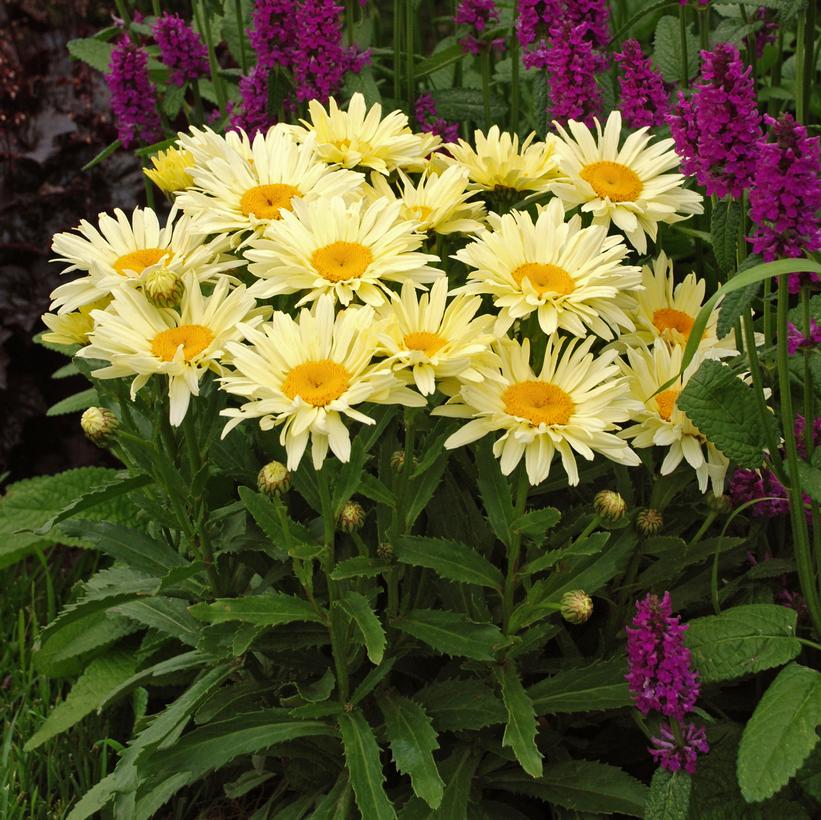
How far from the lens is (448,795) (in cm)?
196

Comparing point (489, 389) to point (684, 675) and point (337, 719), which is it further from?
point (337, 719)

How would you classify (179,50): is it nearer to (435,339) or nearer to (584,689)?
(435,339)

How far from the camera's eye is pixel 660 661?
1726mm

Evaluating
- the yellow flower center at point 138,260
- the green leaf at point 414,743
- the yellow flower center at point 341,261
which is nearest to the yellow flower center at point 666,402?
the yellow flower center at point 341,261

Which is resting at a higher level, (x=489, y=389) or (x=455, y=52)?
(x=455, y=52)

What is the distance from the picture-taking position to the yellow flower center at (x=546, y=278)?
1.80 meters

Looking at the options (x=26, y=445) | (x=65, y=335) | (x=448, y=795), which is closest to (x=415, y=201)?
(x=65, y=335)

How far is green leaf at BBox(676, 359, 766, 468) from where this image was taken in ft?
6.05

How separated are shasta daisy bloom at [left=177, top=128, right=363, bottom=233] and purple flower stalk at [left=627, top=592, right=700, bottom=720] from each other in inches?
35.1

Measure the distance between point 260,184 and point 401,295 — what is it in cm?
42

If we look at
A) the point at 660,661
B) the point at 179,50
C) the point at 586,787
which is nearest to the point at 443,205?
the point at 660,661

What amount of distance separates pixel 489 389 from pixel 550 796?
841 millimetres

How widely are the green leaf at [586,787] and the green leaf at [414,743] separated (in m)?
0.26

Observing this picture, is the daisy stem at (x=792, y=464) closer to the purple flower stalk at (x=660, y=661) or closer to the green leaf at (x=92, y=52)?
the purple flower stalk at (x=660, y=661)
